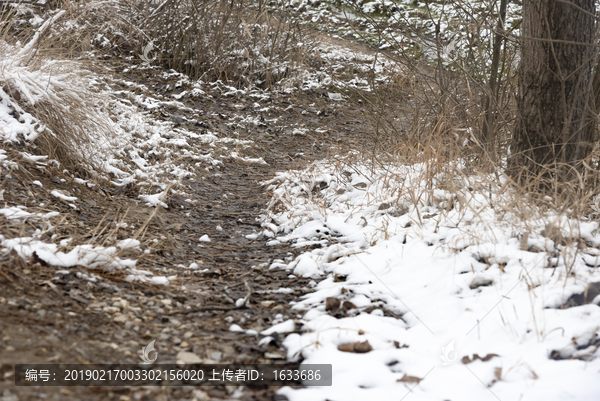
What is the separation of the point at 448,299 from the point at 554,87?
1734 mm

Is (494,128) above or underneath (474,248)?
above

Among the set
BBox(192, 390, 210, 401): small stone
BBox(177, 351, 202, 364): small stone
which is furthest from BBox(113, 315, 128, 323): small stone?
BBox(192, 390, 210, 401): small stone

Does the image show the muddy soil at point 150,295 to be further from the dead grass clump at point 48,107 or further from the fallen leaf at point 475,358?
the fallen leaf at point 475,358

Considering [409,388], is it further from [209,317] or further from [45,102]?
[45,102]

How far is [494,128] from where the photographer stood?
360 centimetres

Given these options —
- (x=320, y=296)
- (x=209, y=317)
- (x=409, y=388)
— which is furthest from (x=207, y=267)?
(x=409, y=388)

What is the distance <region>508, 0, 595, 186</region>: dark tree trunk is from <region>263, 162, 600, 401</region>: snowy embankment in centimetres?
49

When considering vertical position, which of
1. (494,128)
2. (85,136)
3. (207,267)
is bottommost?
(207,267)

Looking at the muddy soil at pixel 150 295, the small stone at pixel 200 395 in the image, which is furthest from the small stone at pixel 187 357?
the small stone at pixel 200 395

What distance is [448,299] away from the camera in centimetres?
222

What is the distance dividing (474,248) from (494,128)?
1.56 m

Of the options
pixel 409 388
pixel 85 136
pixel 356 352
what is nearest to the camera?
pixel 409 388

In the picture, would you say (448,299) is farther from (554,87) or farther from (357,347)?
(554,87)

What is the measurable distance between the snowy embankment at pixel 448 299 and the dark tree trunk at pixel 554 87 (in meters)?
0.49
